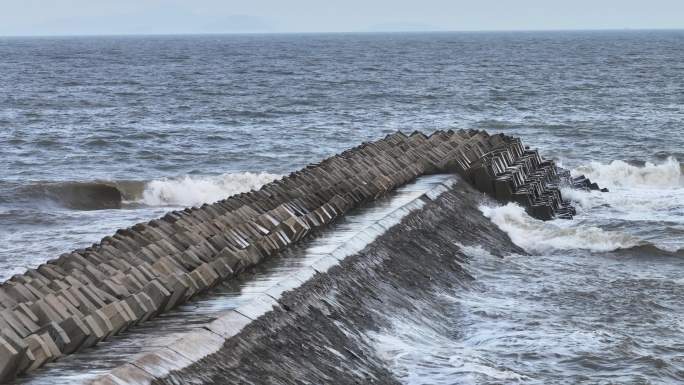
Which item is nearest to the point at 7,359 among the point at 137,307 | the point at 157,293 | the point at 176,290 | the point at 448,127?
the point at 137,307

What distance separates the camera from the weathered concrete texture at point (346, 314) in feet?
40.0

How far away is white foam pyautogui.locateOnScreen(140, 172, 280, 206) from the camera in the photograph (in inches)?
1286

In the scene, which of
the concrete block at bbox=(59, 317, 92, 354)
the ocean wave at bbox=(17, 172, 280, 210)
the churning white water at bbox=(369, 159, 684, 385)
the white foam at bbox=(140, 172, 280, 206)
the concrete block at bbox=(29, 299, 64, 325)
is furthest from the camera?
the white foam at bbox=(140, 172, 280, 206)

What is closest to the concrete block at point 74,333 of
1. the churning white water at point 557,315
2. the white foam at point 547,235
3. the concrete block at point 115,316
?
the concrete block at point 115,316

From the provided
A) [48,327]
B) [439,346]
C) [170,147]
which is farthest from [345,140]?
[48,327]

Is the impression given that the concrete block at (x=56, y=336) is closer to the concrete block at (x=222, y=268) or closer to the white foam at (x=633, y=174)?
the concrete block at (x=222, y=268)

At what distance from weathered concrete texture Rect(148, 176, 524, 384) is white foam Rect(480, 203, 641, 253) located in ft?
7.12

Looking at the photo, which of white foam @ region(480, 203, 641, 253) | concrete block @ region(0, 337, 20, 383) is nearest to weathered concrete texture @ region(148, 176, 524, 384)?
concrete block @ region(0, 337, 20, 383)

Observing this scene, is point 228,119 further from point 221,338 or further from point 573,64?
point 573,64

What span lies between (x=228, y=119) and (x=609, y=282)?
125 ft

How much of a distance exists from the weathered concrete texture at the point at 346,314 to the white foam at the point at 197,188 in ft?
41.0

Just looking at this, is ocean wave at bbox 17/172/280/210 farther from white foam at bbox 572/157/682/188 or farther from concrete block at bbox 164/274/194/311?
concrete block at bbox 164/274/194/311

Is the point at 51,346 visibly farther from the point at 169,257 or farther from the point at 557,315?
the point at 557,315

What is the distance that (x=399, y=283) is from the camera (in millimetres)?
17031
